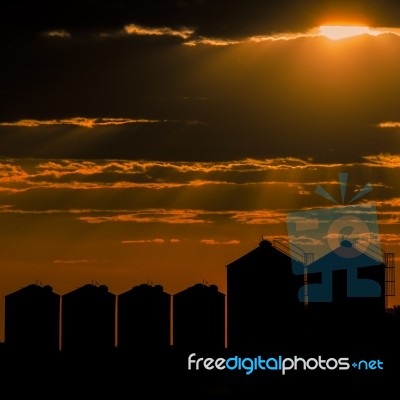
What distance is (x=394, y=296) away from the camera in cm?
10412

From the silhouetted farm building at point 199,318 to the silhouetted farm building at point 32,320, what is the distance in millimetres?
7642

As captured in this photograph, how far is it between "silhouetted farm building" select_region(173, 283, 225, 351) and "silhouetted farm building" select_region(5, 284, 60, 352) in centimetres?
764

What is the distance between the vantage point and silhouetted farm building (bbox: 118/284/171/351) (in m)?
104

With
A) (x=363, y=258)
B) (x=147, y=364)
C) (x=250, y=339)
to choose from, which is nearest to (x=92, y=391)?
(x=147, y=364)

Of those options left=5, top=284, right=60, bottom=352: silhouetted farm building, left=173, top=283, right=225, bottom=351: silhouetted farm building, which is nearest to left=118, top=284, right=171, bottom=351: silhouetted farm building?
left=173, top=283, right=225, bottom=351: silhouetted farm building

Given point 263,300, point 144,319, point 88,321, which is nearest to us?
point 263,300

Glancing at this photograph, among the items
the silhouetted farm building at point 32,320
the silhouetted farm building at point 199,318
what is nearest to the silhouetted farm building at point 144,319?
the silhouetted farm building at point 199,318

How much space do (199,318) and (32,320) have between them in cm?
1043

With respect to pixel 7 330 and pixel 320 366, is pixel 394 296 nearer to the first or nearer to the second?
pixel 320 366

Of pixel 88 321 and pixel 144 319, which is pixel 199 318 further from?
pixel 88 321

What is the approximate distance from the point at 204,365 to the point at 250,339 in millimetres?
3235

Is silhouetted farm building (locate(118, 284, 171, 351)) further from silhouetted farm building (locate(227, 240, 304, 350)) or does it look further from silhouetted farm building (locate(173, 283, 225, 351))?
silhouetted farm building (locate(227, 240, 304, 350))

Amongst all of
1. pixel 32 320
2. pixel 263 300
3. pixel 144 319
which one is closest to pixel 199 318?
pixel 144 319

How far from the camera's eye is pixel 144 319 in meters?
104
